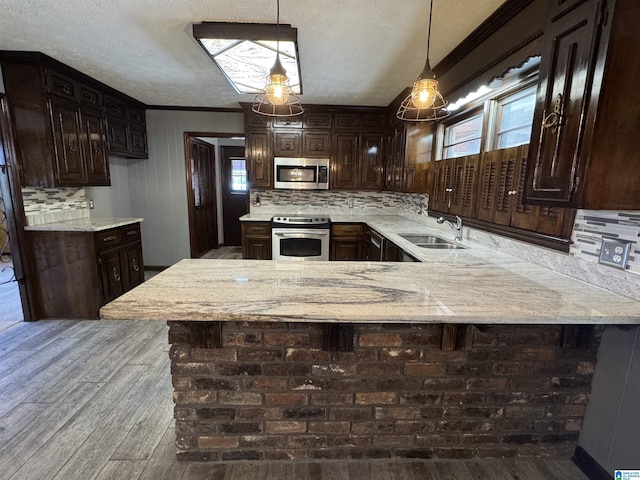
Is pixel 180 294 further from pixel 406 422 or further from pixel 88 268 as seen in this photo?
pixel 88 268

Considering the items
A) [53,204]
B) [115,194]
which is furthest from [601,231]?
[115,194]

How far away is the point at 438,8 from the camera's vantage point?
1713 mm

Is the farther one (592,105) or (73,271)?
(73,271)

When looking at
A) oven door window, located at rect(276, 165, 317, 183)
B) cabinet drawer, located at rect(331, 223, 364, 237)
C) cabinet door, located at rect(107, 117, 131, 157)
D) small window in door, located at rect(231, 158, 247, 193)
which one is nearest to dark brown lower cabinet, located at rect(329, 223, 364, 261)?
cabinet drawer, located at rect(331, 223, 364, 237)

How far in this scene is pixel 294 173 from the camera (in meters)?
4.01

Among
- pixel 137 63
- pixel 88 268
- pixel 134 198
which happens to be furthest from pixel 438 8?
pixel 134 198

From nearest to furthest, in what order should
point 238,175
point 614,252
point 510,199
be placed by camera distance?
point 614,252, point 510,199, point 238,175

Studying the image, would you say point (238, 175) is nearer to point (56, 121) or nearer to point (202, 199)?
point (202, 199)

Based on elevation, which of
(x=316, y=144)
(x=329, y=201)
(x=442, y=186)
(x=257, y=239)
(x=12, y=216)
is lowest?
(x=257, y=239)

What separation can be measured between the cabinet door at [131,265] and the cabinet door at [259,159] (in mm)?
1651

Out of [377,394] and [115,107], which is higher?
[115,107]

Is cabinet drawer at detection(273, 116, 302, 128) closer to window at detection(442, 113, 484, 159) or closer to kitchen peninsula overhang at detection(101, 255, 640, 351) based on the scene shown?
window at detection(442, 113, 484, 159)

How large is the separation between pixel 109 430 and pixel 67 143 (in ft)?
8.67

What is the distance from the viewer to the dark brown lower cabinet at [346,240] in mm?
3939
